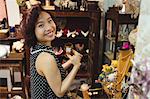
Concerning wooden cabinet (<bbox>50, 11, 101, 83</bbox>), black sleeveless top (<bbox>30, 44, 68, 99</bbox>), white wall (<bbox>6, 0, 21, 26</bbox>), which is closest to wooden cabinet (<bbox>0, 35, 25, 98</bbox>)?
white wall (<bbox>6, 0, 21, 26</bbox>)

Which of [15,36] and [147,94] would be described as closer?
[147,94]

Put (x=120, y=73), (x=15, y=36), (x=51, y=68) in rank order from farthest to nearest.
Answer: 1. (x=15, y=36)
2. (x=120, y=73)
3. (x=51, y=68)

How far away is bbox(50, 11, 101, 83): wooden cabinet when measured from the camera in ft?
10.5

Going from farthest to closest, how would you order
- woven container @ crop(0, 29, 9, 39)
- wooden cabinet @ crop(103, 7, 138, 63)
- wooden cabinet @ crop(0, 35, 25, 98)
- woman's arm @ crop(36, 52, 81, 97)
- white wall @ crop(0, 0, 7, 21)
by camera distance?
white wall @ crop(0, 0, 7, 21) → woven container @ crop(0, 29, 9, 39) → wooden cabinet @ crop(0, 35, 25, 98) → wooden cabinet @ crop(103, 7, 138, 63) → woman's arm @ crop(36, 52, 81, 97)

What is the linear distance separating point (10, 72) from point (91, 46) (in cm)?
115

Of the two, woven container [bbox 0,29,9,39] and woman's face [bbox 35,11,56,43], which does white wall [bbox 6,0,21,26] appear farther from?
woman's face [bbox 35,11,56,43]

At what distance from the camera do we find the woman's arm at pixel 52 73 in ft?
4.83

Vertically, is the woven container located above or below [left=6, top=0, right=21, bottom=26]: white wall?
below

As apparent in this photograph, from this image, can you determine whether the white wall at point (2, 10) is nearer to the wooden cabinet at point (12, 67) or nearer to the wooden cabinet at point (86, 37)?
the wooden cabinet at point (12, 67)

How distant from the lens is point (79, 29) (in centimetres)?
354

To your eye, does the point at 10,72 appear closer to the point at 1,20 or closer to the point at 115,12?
the point at 1,20

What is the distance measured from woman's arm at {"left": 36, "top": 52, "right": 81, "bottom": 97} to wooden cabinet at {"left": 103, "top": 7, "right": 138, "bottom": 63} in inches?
57.5

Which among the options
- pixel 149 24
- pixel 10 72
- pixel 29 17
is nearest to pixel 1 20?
pixel 10 72

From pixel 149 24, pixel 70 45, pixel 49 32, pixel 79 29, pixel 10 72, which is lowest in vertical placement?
pixel 10 72
